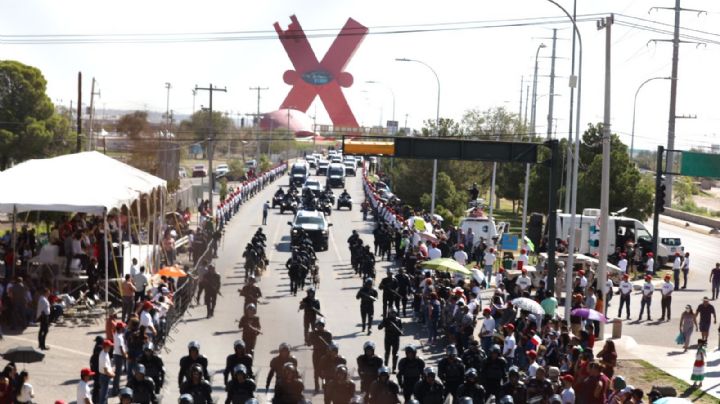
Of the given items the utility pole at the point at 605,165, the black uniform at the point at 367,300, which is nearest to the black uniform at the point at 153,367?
the black uniform at the point at 367,300

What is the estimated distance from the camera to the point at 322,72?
17100cm

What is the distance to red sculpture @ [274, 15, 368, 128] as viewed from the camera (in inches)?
6693

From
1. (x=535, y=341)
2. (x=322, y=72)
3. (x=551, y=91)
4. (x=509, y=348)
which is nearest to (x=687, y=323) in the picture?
(x=535, y=341)

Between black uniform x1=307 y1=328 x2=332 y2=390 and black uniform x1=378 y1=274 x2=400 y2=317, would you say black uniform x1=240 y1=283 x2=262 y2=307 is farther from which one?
black uniform x1=307 y1=328 x2=332 y2=390

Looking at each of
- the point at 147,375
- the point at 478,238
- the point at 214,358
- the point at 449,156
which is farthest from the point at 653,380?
the point at 478,238

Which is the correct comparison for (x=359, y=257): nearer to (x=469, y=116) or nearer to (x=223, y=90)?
(x=223, y=90)

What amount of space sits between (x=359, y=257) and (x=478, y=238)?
378 inches

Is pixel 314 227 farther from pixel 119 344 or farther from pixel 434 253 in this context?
pixel 119 344

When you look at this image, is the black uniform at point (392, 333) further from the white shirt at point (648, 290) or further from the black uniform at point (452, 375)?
the white shirt at point (648, 290)

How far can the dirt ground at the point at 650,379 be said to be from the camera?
20.3 meters

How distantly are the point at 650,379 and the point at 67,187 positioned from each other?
575 inches

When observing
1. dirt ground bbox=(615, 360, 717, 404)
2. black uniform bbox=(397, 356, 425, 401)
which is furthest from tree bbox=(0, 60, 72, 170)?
black uniform bbox=(397, 356, 425, 401)

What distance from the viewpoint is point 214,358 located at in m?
21.2

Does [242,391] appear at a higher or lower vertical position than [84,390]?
higher
